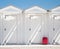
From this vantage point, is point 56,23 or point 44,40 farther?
point 56,23

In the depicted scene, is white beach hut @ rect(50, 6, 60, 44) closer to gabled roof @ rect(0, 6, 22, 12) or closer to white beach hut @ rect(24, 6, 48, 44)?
white beach hut @ rect(24, 6, 48, 44)

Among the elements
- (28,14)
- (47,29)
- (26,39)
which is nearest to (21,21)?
(28,14)

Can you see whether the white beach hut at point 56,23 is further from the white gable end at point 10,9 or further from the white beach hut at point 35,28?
the white gable end at point 10,9

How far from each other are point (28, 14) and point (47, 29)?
2.79m

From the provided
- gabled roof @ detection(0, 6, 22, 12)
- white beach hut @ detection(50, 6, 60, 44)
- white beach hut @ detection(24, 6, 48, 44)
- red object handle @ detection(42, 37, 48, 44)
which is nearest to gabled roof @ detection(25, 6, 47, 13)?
white beach hut @ detection(24, 6, 48, 44)

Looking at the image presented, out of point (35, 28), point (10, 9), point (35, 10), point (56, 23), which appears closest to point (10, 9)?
point (10, 9)

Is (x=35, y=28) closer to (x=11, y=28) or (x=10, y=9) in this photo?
(x=11, y=28)

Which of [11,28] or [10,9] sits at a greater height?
[10,9]

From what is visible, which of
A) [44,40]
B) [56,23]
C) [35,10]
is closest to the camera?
[44,40]

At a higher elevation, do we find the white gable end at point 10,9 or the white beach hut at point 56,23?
the white gable end at point 10,9

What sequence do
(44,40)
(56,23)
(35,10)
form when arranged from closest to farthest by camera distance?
(44,40) → (35,10) → (56,23)

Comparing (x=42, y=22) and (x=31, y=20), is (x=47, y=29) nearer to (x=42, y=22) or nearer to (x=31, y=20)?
(x=42, y=22)

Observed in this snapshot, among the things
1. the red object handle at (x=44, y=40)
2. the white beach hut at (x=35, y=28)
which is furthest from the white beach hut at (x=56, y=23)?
the red object handle at (x=44, y=40)

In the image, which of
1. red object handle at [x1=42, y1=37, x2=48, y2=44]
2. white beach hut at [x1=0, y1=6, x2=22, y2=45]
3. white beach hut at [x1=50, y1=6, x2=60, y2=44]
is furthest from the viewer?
white beach hut at [x1=0, y1=6, x2=22, y2=45]
